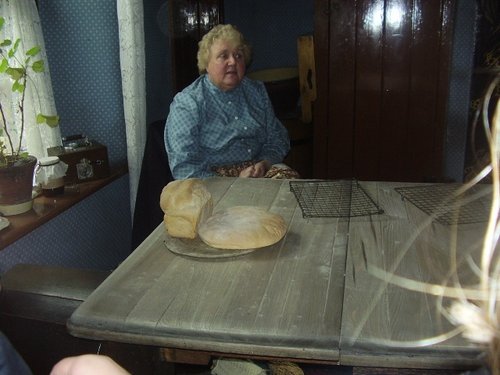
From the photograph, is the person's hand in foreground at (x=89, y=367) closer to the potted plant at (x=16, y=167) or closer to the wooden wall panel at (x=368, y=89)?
the potted plant at (x=16, y=167)

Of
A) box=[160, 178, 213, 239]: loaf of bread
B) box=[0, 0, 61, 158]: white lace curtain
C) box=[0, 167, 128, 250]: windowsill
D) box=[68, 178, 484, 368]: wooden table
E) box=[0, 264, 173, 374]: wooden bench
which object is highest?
box=[0, 0, 61, 158]: white lace curtain

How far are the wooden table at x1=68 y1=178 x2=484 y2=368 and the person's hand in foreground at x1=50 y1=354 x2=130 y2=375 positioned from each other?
241mm

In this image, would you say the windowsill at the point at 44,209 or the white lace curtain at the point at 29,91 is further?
the white lace curtain at the point at 29,91

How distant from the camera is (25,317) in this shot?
1345 millimetres

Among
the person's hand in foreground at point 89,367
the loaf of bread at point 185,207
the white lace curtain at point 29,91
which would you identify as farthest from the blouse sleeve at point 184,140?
the person's hand in foreground at point 89,367

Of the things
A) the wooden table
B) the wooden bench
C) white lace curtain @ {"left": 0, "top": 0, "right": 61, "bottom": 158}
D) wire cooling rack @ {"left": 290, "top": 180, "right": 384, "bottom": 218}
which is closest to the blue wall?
white lace curtain @ {"left": 0, "top": 0, "right": 61, "bottom": 158}

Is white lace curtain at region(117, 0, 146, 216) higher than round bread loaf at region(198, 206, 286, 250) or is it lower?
higher

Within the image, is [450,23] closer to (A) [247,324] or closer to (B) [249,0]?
(B) [249,0]

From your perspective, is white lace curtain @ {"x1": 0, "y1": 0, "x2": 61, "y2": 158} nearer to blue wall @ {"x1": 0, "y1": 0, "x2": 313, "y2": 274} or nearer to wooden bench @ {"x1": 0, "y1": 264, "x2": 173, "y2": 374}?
blue wall @ {"x1": 0, "y1": 0, "x2": 313, "y2": 274}

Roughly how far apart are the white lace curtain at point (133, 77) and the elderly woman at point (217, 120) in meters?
0.21

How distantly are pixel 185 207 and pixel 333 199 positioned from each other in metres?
0.54

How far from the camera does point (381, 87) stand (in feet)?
10.7

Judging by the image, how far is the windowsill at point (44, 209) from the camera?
173 centimetres

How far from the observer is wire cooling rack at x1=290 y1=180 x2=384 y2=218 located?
1.54 metres
